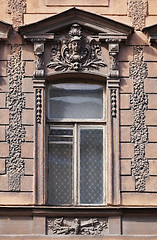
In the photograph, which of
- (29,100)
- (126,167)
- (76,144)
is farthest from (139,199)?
(29,100)

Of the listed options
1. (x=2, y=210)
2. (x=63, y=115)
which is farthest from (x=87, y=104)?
(x=2, y=210)

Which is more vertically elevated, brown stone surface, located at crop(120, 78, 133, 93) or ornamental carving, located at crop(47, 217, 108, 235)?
brown stone surface, located at crop(120, 78, 133, 93)

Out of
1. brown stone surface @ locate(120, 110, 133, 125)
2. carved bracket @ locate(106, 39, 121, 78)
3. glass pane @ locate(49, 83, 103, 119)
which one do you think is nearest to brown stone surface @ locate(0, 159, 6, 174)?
glass pane @ locate(49, 83, 103, 119)

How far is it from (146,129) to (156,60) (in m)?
1.41

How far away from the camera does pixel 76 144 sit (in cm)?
1446

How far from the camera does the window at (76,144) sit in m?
14.3

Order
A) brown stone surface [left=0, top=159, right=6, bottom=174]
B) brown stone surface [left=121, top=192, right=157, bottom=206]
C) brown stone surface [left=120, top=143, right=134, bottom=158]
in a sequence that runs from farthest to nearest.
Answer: brown stone surface [left=120, top=143, right=134, bottom=158] < brown stone surface [left=0, top=159, right=6, bottom=174] < brown stone surface [left=121, top=192, right=157, bottom=206]

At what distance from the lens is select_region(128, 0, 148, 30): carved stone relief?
48.5 feet

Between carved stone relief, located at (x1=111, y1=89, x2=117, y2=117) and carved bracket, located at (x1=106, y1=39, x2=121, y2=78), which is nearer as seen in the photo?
carved stone relief, located at (x1=111, y1=89, x2=117, y2=117)

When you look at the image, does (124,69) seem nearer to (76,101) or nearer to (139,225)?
(76,101)

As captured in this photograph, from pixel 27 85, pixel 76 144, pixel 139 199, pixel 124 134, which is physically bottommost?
pixel 139 199

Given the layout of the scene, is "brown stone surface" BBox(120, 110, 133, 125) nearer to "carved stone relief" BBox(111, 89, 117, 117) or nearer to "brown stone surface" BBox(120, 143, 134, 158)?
"carved stone relief" BBox(111, 89, 117, 117)

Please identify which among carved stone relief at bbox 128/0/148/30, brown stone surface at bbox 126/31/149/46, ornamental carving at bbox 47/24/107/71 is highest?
carved stone relief at bbox 128/0/148/30

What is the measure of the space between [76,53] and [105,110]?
49.0 inches
